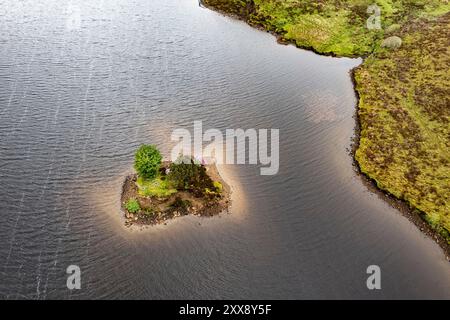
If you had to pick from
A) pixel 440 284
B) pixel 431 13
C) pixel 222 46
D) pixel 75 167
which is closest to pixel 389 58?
pixel 431 13

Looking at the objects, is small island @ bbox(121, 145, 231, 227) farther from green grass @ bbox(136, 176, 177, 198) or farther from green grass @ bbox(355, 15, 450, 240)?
green grass @ bbox(355, 15, 450, 240)

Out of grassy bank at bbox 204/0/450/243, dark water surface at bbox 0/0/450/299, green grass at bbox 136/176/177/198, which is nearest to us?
dark water surface at bbox 0/0/450/299

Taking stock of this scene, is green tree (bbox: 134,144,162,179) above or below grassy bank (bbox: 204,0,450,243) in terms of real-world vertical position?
below
